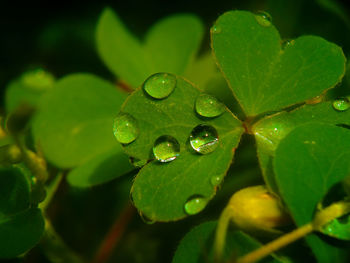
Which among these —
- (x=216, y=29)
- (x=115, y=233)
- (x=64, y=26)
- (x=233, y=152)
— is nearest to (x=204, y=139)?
(x=233, y=152)

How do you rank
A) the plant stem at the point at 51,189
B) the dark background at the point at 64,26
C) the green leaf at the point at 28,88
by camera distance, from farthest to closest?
the dark background at the point at 64,26 < the green leaf at the point at 28,88 < the plant stem at the point at 51,189

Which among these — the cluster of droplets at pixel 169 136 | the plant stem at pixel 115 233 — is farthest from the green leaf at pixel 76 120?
the cluster of droplets at pixel 169 136

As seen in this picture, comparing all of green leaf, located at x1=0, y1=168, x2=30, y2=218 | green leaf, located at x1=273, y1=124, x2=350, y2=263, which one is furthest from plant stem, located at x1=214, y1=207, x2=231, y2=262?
green leaf, located at x1=0, y1=168, x2=30, y2=218

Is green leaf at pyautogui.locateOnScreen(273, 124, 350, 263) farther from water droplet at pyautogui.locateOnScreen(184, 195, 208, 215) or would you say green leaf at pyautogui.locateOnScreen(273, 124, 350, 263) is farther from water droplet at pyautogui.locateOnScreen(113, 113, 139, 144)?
water droplet at pyautogui.locateOnScreen(113, 113, 139, 144)

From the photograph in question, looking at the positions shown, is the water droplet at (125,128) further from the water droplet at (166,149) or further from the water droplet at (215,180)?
the water droplet at (215,180)

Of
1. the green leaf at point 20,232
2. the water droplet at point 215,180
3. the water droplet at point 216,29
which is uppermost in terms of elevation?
the water droplet at point 216,29

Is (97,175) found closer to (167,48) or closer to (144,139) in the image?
(144,139)
